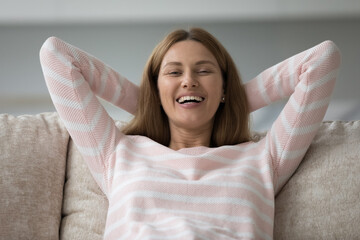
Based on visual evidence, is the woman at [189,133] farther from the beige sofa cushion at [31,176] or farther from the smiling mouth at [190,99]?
the beige sofa cushion at [31,176]

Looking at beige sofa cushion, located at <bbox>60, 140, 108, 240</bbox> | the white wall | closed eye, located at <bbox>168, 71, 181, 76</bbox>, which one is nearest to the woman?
closed eye, located at <bbox>168, 71, 181, 76</bbox>

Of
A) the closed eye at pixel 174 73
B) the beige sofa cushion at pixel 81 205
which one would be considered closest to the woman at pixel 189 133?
the closed eye at pixel 174 73

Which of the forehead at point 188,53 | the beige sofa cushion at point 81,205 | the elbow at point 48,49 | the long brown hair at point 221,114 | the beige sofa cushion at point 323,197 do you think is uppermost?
the elbow at point 48,49

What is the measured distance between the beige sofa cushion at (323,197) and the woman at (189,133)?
6cm

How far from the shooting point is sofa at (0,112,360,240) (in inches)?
63.9

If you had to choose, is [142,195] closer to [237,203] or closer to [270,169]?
[237,203]

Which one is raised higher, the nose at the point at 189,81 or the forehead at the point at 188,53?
the forehead at the point at 188,53

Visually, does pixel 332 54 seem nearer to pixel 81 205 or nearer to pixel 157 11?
pixel 81 205

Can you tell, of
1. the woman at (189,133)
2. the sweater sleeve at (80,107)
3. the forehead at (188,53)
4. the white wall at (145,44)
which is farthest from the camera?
the white wall at (145,44)

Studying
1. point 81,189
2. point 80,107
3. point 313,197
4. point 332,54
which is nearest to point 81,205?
point 81,189

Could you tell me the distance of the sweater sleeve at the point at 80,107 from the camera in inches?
65.2

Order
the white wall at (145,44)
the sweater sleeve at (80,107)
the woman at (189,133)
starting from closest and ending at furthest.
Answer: the woman at (189,133)
the sweater sleeve at (80,107)
the white wall at (145,44)

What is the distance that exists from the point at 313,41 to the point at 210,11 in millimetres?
607

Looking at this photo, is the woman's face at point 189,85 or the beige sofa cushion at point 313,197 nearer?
the beige sofa cushion at point 313,197
